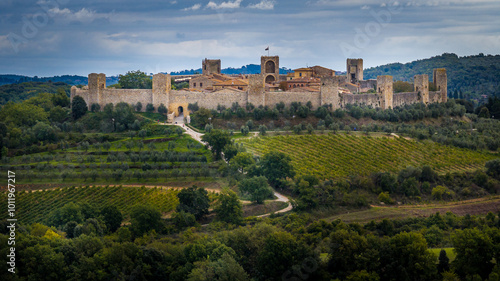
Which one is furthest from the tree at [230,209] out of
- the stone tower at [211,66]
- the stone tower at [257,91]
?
the stone tower at [211,66]

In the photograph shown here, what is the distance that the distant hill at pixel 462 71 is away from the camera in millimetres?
80019

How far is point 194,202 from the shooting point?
92.3ft

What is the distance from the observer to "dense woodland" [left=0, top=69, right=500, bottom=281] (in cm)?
2147

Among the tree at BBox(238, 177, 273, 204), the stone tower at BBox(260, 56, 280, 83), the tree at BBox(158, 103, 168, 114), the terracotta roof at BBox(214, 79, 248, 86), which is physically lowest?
the tree at BBox(238, 177, 273, 204)

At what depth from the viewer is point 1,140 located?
36.5 meters

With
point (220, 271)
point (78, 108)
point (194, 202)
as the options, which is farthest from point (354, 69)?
point (220, 271)

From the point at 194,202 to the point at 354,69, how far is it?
30.7 m

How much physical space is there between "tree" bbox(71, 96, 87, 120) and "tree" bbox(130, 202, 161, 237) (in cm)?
1710

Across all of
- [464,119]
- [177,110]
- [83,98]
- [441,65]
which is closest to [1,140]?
[83,98]

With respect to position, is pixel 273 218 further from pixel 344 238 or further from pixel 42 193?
pixel 42 193

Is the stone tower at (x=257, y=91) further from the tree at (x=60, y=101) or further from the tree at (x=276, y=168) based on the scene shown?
the tree at (x=60, y=101)

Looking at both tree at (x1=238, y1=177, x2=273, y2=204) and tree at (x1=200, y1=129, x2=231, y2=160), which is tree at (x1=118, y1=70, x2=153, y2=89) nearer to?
tree at (x1=200, y1=129, x2=231, y2=160)

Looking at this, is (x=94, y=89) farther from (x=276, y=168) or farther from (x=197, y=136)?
(x=276, y=168)

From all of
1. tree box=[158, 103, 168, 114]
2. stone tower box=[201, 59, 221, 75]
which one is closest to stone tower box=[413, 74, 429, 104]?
stone tower box=[201, 59, 221, 75]
